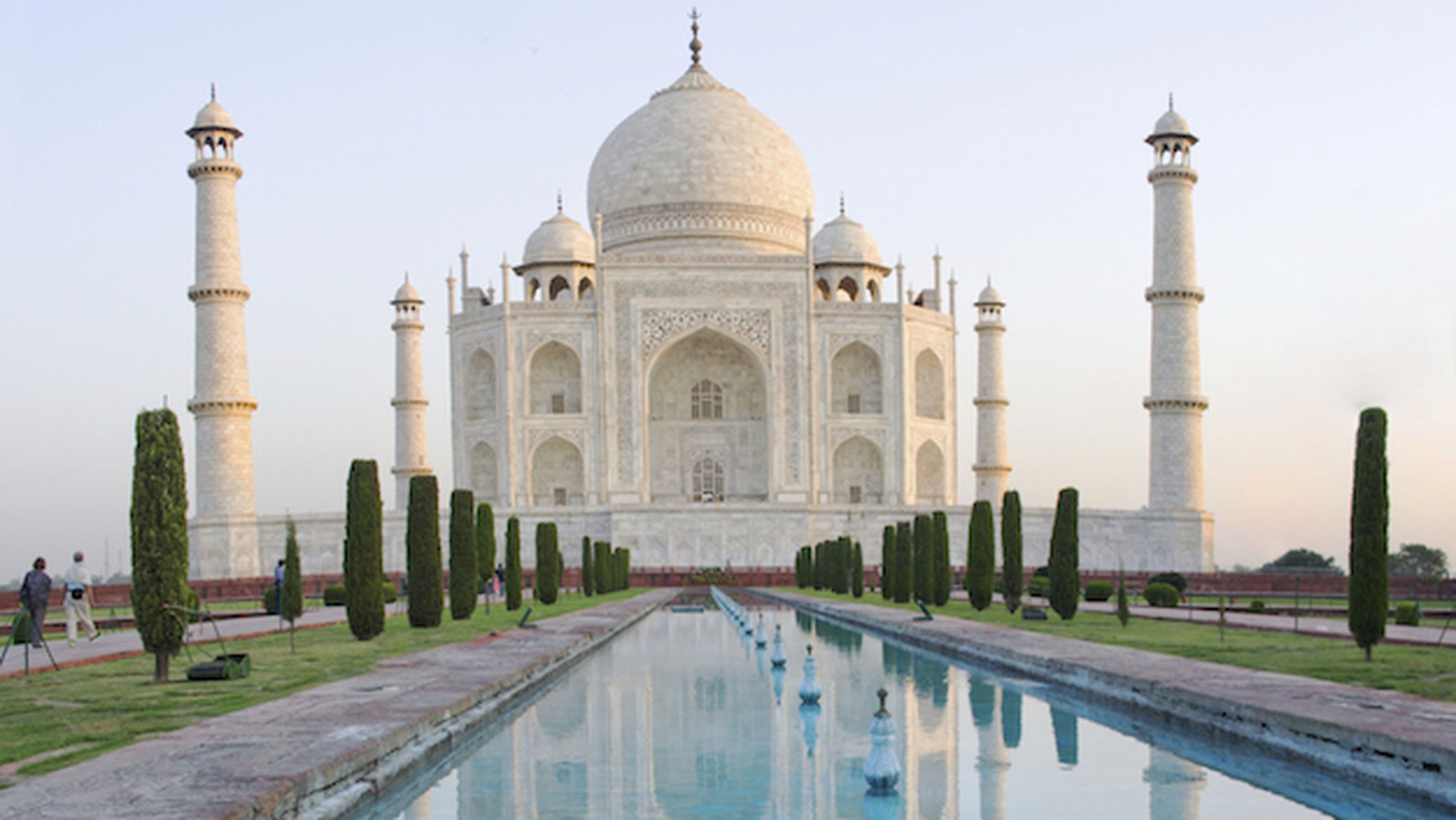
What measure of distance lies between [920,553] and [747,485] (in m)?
17.2

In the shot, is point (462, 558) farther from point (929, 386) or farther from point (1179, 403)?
point (929, 386)

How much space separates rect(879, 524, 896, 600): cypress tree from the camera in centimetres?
1991

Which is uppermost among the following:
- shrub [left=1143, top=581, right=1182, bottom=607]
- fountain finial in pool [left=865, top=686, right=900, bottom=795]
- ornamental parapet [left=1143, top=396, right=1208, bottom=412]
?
ornamental parapet [left=1143, top=396, right=1208, bottom=412]

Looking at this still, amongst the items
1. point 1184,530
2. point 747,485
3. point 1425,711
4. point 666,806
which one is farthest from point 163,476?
point 747,485

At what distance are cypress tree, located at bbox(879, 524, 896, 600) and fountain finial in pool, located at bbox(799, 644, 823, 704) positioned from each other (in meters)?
11.8

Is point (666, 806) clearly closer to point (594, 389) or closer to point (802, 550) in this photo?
point (802, 550)

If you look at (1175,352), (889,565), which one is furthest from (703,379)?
(889,565)

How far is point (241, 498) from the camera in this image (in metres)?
28.2

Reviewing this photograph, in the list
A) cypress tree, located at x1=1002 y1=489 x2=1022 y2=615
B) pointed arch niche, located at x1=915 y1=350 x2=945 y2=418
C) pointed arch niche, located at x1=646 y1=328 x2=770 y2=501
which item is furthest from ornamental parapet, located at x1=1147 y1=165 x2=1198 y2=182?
cypress tree, located at x1=1002 y1=489 x2=1022 y2=615

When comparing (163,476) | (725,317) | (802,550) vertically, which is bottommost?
(802,550)

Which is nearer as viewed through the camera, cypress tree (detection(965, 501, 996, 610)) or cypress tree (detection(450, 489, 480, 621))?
cypress tree (detection(450, 489, 480, 621))

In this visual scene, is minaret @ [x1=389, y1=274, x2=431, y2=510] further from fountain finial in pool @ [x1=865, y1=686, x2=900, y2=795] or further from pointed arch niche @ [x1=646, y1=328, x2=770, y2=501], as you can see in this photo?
fountain finial in pool @ [x1=865, y1=686, x2=900, y2=795]

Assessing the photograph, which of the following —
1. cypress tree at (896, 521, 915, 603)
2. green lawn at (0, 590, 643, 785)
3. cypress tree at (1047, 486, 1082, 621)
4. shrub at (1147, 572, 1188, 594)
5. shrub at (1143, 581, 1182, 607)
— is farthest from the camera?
shrub at (1147, 572, 1188, 594)

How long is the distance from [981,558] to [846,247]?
21.9 m
